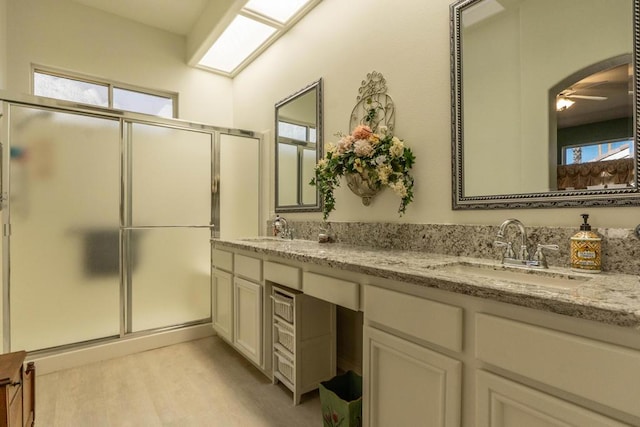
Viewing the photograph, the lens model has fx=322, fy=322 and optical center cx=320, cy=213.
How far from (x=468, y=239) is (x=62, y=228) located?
2.67m

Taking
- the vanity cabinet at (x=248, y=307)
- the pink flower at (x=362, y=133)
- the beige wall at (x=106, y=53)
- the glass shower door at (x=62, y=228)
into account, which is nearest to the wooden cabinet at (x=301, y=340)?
the vanity cabinet at (x=248, y=307)

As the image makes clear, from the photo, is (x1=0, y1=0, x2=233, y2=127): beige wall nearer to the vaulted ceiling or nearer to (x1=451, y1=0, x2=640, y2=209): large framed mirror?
the vaulted ceiling

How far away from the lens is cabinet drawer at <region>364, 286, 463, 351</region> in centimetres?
96

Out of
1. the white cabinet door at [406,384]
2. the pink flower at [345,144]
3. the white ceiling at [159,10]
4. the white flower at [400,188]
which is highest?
the white ceiling at [159,10]

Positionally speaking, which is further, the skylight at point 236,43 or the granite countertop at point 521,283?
the skylight at point 236,43

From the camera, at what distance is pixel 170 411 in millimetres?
1789

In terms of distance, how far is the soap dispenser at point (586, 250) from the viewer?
110 cm

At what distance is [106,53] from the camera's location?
3.08 metres

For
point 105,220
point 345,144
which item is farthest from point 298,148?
point 105,220

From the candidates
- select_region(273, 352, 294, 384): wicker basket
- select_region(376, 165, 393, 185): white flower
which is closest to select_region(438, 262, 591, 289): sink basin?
select_region(376, 165, 393, 185): white flower

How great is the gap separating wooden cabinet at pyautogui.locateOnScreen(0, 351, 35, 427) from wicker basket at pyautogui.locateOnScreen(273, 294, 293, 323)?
1145 mm

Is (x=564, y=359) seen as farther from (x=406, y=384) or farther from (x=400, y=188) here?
(x=400, y=188)

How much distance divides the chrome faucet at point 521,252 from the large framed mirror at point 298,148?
1383mm

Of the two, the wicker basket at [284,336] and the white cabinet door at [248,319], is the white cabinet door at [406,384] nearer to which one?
the wicker basket at [284,336]
